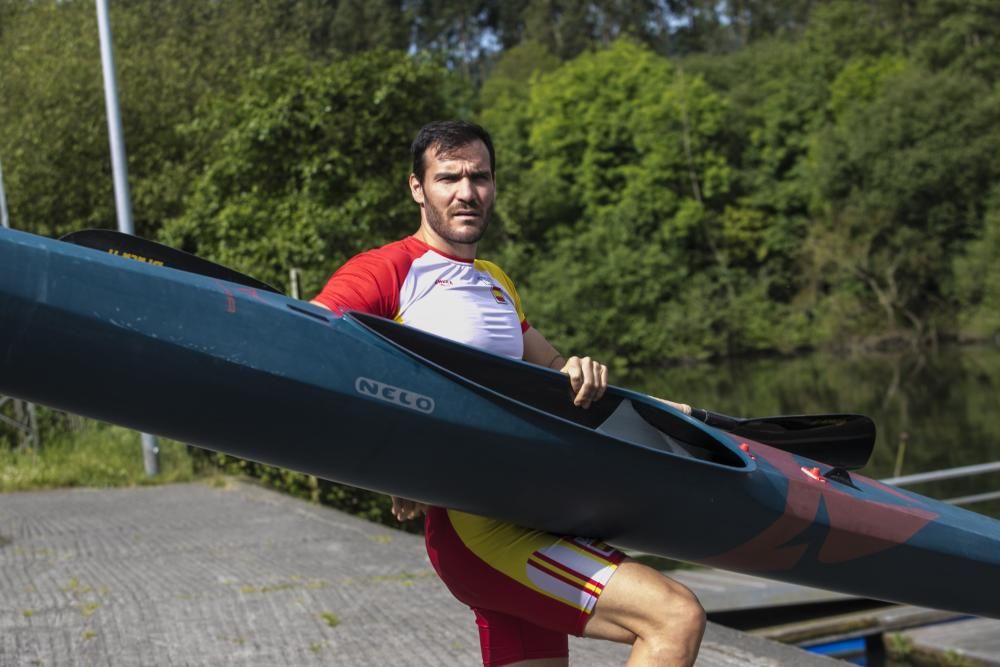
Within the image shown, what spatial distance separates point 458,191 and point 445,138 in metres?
0.14

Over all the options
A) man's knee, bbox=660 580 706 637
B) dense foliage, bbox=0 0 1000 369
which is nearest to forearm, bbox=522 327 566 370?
man's knee, bbox=660 580 706 637

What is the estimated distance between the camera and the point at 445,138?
10.00 feet

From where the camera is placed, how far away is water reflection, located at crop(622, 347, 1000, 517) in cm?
2462

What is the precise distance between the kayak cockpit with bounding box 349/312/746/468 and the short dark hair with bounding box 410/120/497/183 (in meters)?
0.44

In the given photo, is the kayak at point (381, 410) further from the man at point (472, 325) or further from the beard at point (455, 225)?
the beard at point (455, 225)

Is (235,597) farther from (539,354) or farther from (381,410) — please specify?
(381,410)

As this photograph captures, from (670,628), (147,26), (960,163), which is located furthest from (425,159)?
(960,163)

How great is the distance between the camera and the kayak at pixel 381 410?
2.76 metres

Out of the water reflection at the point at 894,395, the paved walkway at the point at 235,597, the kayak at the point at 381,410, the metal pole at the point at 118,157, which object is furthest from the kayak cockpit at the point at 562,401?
the water reflection at the point at 894,395

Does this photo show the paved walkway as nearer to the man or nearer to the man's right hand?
the man's right hand

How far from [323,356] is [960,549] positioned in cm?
216

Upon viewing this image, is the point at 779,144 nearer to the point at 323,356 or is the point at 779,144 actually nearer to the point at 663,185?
the point at 663,185

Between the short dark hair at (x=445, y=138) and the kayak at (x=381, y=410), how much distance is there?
0.46 metres

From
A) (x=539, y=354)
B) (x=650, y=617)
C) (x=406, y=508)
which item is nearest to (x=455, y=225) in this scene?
(x=539, y=354)
